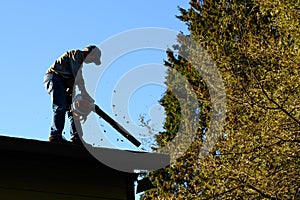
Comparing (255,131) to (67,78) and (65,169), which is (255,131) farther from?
(65,169)

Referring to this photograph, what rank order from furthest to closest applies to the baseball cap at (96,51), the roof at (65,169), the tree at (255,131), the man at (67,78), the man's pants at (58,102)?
the tree at (255,131)
the baseball cap at (96,51)
the man at (67,78)
the man's pants at (58,102)
the roof at (65,169)

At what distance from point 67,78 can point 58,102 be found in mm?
438

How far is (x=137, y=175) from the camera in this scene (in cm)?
640

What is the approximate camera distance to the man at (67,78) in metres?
6.59

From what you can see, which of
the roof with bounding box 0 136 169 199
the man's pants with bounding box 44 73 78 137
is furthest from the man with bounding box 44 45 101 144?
the roof with bounding box 0 136 169 199

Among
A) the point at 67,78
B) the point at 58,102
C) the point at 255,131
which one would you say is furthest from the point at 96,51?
the point at 255,131

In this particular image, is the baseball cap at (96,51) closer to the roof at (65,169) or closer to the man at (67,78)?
the man at (67,78)

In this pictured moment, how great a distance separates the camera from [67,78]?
6941mm

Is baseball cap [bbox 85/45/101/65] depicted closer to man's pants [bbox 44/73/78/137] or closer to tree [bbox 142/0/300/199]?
man's pants [bbox 44/73/78/137]

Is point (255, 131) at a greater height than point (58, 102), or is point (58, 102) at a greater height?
point (255, 131)

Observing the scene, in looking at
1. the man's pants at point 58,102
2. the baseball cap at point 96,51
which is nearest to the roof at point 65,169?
the man's pants at point 58,102

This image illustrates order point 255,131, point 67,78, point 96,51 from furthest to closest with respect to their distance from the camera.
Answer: point 255,131 → point 96,51 → point 67,78

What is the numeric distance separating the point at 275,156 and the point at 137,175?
2.71 meters

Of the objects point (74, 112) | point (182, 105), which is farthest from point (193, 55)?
point (74, 112)
